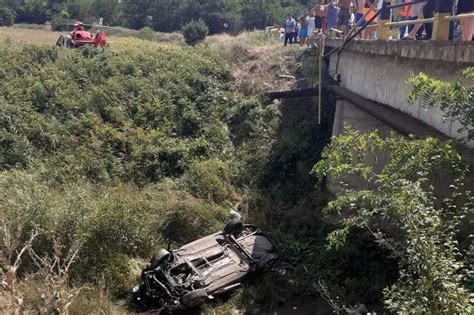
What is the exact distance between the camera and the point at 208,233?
11.2m

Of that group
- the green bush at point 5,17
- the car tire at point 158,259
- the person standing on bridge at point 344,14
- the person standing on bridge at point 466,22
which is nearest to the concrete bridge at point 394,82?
the person standing on bridge at point 466,22

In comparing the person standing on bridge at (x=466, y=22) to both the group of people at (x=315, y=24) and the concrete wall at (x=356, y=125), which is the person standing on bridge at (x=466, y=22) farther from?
the group of people at (x=315, y=24)

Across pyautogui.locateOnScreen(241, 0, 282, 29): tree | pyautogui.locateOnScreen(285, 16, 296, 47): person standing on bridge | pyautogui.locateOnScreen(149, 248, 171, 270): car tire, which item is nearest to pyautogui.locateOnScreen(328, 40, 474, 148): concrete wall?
pyautogui.locateOnScreen(149, 248, 171, 270): car tire

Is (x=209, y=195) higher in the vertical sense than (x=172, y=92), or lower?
lower

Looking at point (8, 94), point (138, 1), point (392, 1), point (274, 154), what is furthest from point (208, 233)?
point (138, 1)

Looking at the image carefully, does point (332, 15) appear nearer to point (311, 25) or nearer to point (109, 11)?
point (311, 25)

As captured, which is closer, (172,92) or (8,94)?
(8,94)

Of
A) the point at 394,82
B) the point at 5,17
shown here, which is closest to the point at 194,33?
the point at 5,17

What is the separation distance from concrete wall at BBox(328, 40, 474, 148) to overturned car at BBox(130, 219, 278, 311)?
368 centimetres

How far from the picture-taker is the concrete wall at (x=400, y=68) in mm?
6883

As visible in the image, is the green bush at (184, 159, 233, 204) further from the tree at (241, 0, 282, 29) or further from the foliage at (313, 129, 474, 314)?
the tree at (241, 0, 282, 29)

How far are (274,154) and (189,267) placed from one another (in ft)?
17.1

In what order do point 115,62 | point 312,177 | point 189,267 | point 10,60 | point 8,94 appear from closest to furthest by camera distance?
point 189,267 → point 312,177 → point 8,94 → point 10,60 → point 115,62

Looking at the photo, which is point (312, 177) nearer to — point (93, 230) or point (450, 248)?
point (93, 230)
